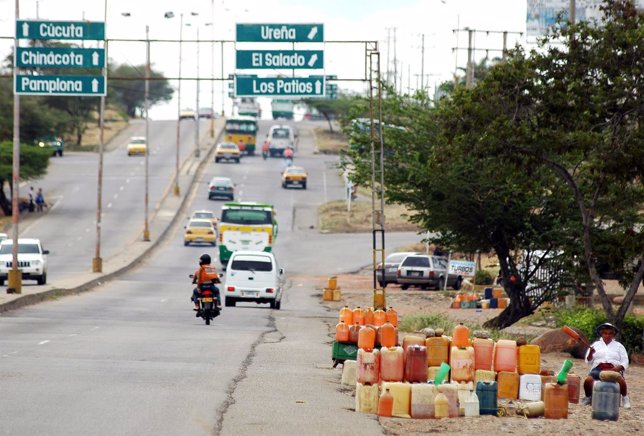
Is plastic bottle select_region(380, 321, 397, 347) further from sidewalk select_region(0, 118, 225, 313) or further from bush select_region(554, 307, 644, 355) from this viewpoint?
sidewalk select_region(0, 118, 225, 313)

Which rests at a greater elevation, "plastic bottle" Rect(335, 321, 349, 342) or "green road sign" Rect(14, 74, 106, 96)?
"green road sign" Rect(14, 74, 106, 96)

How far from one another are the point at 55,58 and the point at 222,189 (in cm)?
5509

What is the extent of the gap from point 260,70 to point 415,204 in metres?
5.84

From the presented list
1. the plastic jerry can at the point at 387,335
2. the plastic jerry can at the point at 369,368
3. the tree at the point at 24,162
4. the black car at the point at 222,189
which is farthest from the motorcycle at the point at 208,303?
the black car at the point at 222,189

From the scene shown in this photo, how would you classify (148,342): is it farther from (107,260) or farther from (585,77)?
(107,260)

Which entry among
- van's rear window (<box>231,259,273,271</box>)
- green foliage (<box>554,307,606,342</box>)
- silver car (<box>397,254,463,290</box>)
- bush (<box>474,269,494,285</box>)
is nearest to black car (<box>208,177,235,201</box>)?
bush (<box>474,269,494,285</box>)

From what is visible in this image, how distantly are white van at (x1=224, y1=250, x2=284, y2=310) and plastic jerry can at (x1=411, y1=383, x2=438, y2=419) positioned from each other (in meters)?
24.9

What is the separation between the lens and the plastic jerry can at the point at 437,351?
56.2 feet

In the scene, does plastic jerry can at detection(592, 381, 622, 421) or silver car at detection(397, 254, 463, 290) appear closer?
plastic jerry can at detection(592, 381, 622, 421)

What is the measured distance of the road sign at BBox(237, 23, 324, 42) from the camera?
36.7 meters

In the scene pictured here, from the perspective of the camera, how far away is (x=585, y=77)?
25.0 m

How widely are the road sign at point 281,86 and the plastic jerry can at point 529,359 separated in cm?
2140

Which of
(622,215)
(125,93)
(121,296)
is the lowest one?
(121,296)

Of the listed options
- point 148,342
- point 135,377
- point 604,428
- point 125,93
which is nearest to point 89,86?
point 148,342
